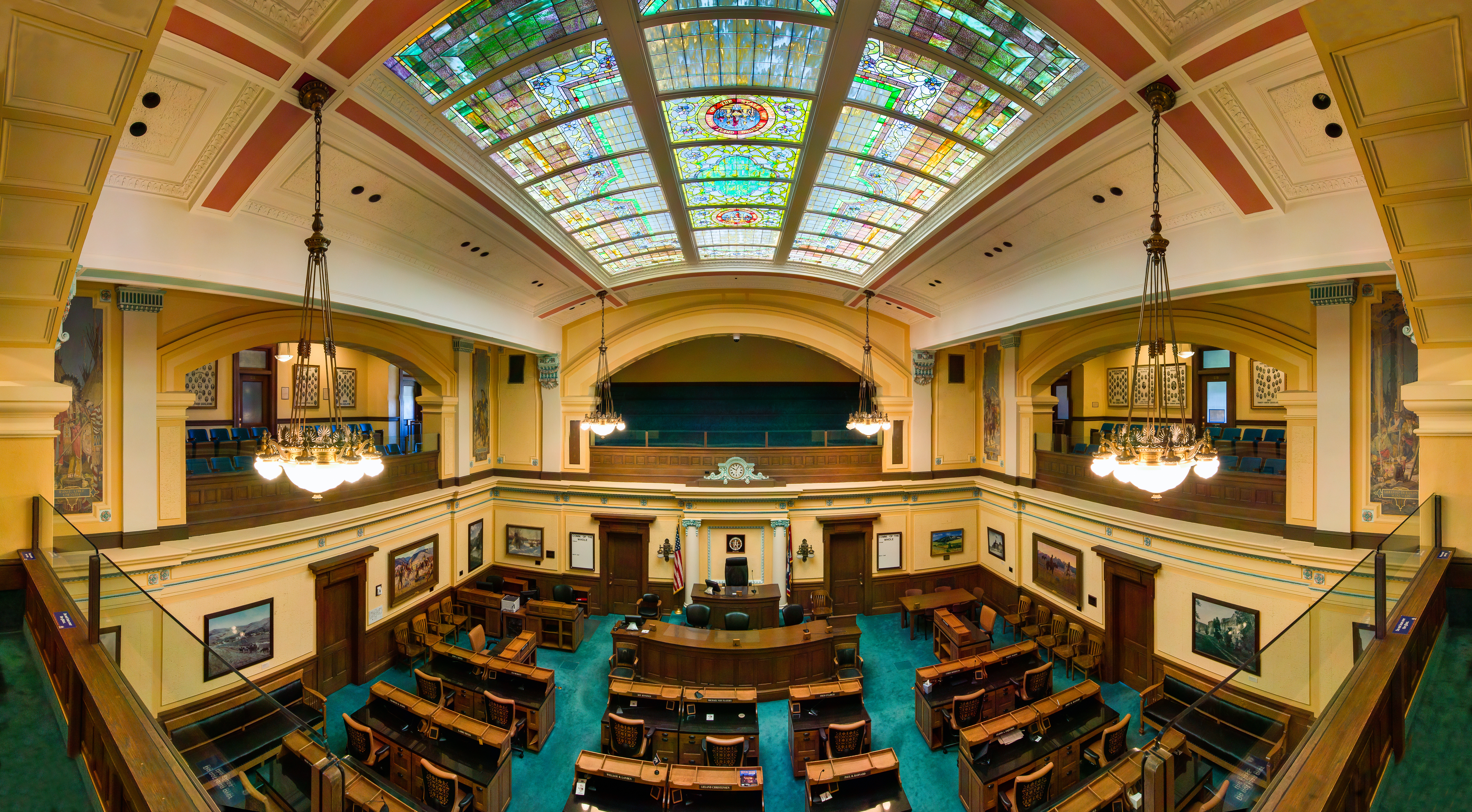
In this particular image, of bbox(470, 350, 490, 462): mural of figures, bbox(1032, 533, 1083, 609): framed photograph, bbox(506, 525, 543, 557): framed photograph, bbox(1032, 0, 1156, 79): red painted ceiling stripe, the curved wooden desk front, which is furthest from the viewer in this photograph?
bbox(506, 525, 543, 557): framed photograph

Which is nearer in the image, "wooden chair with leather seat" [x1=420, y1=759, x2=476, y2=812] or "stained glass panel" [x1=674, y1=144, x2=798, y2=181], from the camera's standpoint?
"wooden chair with leather seat" [x1=420, y1=759, x2=476, y2=812]

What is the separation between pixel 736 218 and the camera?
27.1 feet

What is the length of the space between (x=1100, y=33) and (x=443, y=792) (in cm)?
958

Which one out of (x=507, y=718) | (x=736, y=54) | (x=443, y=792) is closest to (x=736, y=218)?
(x=736, y=54)

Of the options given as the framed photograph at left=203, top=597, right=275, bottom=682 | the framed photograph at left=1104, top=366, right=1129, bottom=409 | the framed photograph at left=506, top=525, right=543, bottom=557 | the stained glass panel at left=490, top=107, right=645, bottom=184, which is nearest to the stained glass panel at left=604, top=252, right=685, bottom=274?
A: the stained glass panel at left=490, top=107, right=645, bottom=184

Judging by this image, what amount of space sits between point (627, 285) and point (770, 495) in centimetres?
564

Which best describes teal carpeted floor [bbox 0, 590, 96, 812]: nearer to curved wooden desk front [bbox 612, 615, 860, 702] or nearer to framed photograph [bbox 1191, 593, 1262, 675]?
curved wooden desk front [bbox 612, 615, 860, 702]

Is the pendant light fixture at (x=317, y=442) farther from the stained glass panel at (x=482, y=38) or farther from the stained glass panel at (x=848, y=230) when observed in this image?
the stained glass panel at (x=848, y=230)

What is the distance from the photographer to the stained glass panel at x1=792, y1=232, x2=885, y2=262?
8906mm

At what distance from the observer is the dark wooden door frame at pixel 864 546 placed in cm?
1242

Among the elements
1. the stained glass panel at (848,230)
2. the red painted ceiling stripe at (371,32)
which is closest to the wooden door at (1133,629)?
the stained glass panel at (848,230)

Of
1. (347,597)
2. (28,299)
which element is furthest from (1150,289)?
(347,597)

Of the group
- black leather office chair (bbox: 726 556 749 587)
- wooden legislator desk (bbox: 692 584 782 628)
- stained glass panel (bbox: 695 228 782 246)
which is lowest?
wooden legislator desk (bbox: 692 584 782 628)

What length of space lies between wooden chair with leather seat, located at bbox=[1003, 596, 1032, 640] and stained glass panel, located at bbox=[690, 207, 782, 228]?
356 inches
